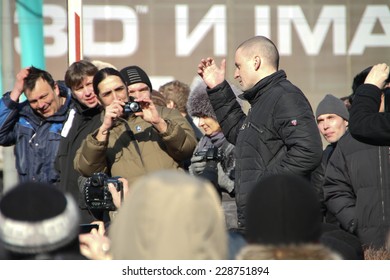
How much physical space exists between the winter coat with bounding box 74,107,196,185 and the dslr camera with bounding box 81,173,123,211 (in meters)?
0.17

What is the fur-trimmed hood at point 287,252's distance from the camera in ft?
9.62

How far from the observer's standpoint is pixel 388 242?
17.3 feet

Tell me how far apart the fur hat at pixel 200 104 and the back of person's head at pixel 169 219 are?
3.95 meters

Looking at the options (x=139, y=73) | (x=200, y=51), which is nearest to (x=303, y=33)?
(x=200, y=51)

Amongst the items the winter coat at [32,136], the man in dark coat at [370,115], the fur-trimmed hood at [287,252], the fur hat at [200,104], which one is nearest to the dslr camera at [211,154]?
the fur hat at [200,104]

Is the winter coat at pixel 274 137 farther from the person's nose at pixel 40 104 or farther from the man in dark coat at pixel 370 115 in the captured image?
the person's nose at pixel 40 104

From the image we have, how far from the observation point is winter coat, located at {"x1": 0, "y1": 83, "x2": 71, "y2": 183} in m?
6.86

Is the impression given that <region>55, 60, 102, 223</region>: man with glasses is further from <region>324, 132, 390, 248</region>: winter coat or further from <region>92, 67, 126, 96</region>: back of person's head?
<region>324, 132, 390, 248</region>: winter coat

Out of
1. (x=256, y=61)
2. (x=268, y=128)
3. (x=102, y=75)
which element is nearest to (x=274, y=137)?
(x=268, y=128)

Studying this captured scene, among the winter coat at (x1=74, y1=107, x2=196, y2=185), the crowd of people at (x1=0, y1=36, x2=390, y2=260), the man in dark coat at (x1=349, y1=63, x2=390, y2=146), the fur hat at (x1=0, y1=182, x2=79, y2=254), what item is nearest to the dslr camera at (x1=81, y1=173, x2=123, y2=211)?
the crowd of people at (x1=0, y1=36, x2=390, y2=260)

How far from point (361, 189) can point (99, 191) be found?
147 centimetres

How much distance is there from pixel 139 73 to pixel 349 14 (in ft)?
20.6

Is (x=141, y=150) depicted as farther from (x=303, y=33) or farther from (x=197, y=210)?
(x=303, y=33)
